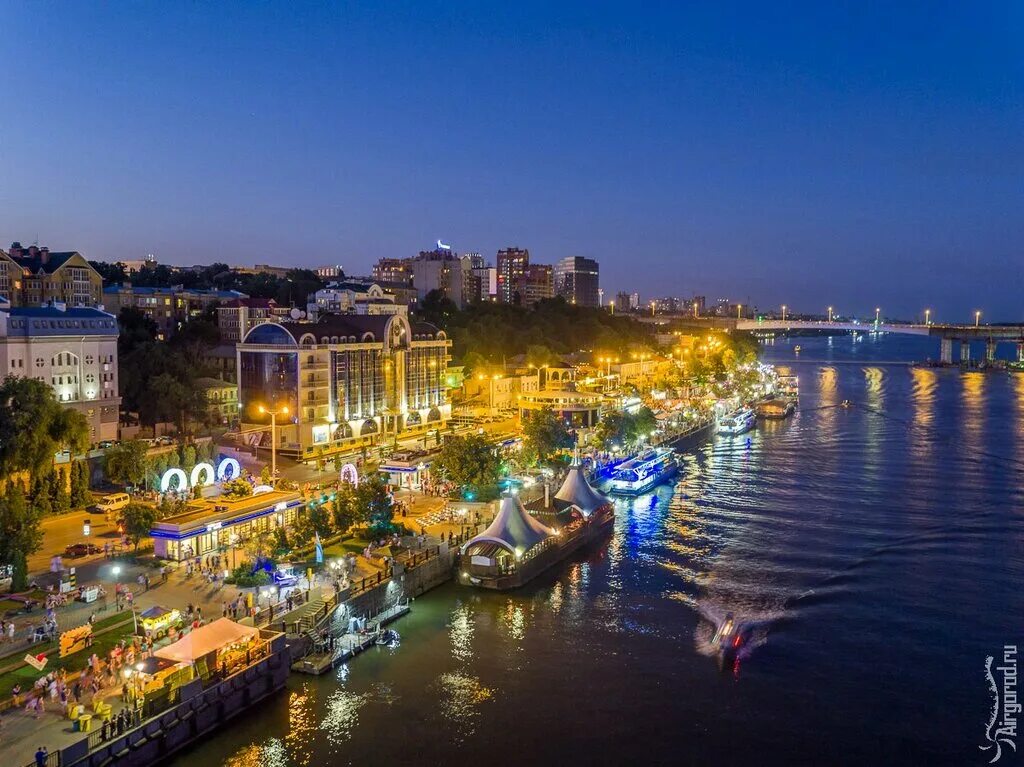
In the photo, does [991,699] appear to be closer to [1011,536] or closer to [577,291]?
[1011,536]

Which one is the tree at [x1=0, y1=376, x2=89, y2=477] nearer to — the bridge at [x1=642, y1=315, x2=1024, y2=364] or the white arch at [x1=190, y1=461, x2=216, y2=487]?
the white arch at [x1=190, y1=461, x2=216, y2=487]

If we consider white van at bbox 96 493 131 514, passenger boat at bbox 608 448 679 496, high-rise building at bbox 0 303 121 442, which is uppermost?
high-rise building at bbox 0 303 121 442

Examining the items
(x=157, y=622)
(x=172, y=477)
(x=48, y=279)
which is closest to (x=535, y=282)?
(x=48, y=279)

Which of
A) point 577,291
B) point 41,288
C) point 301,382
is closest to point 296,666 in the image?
point 301,382

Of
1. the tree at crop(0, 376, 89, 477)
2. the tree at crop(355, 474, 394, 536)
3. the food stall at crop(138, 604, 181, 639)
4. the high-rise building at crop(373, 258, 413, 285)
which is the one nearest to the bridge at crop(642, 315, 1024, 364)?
the high-rise building at crop(373, 258, 413, 285)

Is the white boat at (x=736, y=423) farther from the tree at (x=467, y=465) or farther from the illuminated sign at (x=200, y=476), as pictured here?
the illuminated sign at (x=200, y=476)
